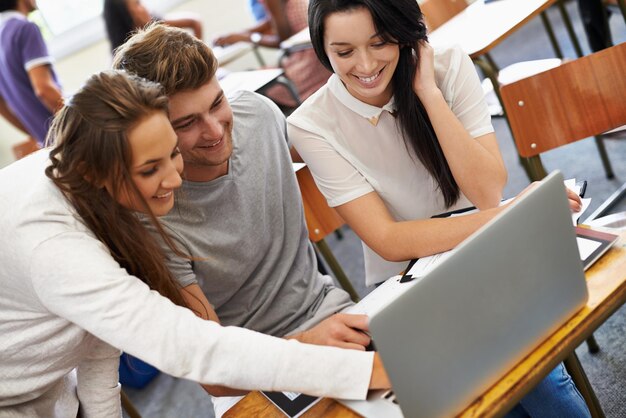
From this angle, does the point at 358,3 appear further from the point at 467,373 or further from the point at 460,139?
the point at 467,373

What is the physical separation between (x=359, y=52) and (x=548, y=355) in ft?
2.49

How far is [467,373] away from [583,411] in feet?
1.85

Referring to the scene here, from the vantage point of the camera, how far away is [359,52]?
1.42 metres

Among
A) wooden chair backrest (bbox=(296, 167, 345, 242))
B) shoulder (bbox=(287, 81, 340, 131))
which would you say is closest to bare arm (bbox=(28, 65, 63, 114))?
wooden chair backrest (bbox=(296, 167, 345, 242))

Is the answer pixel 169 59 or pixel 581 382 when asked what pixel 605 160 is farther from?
pixel 169 59

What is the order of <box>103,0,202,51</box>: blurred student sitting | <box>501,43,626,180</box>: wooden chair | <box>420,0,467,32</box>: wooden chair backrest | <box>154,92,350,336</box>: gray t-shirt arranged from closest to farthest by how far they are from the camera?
<box>154,92,350,336</box>: gray t-shirt
<box>501,43,626,180</box>: wooden chair
<box>420,0,467,32</box>: wooden chair backrest
<box>103,0,202,51</box>: blurred student sitting

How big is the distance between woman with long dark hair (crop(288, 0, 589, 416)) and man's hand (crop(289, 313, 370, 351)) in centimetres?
30

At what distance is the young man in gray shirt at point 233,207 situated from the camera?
1.28 m

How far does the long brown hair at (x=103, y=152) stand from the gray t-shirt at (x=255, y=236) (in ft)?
0.76

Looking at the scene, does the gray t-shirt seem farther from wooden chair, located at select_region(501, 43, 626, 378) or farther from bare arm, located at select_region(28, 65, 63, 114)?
bare arm, located at select_region(28, 65, 63, 114)

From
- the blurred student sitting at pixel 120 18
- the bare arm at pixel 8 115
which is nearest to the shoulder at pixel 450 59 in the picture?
the blurred student sitting at pixel 120 18

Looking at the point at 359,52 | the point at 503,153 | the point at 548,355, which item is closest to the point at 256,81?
the point at 503,153

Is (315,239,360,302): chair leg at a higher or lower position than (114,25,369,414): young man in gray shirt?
lower

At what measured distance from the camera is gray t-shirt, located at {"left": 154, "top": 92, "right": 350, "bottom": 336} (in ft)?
4.48
